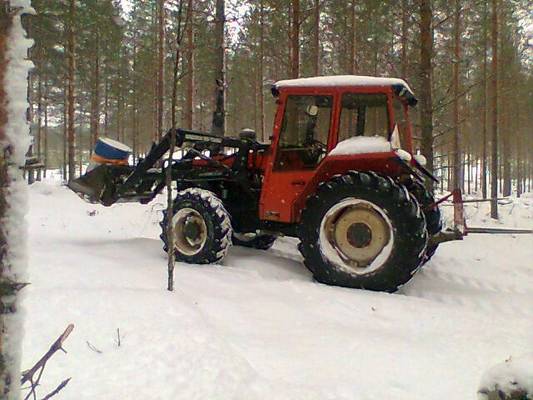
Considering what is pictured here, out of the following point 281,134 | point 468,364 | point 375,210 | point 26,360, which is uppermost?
point 281,134

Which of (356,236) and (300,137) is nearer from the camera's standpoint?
(356,236)

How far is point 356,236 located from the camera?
17.9 feet

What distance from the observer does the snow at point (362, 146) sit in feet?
18.1

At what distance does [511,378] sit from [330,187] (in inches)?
153

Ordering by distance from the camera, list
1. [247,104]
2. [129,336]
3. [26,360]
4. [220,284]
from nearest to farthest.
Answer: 1. [26,360]
2. [129,336]
3. [220,284]
4. [247,104]

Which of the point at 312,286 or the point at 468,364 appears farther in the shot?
the point at 312,286

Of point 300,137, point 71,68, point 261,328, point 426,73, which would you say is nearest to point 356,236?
point 300,137

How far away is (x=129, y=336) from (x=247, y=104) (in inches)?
1213

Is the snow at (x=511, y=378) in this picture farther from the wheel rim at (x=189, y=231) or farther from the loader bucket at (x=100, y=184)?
the loader bucket at (x=100, y=184)

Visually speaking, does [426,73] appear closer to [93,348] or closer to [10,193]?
[93,348]

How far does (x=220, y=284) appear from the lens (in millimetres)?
4973

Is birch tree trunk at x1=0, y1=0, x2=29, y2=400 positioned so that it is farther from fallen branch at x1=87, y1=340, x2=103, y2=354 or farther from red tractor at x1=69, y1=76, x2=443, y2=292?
red tractor at x1=69, y1=76, x2=443, y2=292

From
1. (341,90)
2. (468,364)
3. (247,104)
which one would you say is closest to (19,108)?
(468,364)

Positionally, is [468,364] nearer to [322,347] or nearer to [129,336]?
[322,347]
